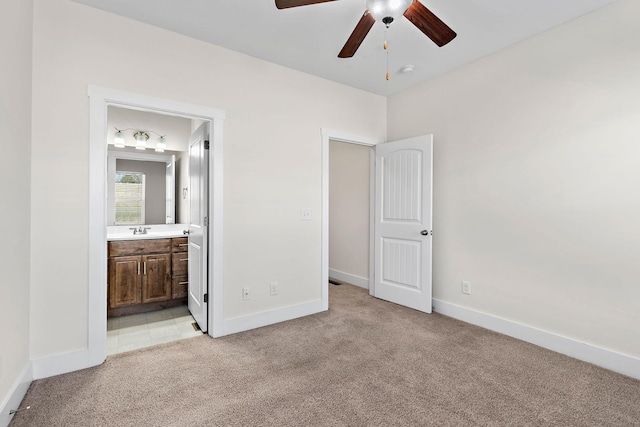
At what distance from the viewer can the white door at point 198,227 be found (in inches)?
113

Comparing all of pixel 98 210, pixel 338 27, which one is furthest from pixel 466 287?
pixel 98 210

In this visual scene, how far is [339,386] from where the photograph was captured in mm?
1993

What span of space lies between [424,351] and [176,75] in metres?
3.10

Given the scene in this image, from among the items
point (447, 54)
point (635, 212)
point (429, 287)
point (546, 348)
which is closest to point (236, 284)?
point (429, 287)

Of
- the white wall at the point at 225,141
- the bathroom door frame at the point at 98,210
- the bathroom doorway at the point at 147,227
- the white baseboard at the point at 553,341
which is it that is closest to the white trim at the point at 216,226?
the white wall at the point at 225,141

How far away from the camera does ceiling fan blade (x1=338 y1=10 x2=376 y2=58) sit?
5.79ft

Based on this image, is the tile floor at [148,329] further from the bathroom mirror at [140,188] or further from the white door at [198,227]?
the bathroom mirror at [140,188]

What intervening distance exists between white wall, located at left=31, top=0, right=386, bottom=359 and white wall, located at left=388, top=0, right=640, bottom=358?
1364 millimetres

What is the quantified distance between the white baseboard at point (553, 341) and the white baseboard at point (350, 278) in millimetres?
1310

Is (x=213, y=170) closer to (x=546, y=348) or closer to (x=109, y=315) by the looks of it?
(x=109, y=315)

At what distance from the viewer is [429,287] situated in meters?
3.36

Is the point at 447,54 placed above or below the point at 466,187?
above

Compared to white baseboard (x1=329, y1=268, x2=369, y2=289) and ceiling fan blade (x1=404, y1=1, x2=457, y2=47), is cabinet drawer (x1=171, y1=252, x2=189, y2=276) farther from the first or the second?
ceiling fan blade (x1=404, y1=1, x2=457, y2=47)

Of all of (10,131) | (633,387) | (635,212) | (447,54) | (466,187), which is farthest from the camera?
(466,187)
